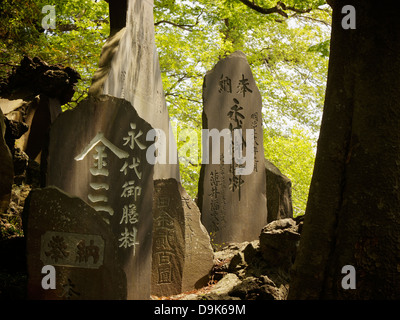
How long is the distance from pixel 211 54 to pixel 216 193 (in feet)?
23.6

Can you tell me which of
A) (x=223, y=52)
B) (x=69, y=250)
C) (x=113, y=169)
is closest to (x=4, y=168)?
(x=113, y=169)

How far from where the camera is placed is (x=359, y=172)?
344cm

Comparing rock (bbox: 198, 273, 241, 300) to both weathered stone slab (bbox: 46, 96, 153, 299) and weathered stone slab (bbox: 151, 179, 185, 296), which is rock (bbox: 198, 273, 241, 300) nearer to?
weathered stone slab (bbox: 151, 179, 185, 296)

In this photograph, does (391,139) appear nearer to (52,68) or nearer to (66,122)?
(66,122)

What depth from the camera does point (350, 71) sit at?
359 cm

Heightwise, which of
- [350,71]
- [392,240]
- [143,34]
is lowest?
[392,240]

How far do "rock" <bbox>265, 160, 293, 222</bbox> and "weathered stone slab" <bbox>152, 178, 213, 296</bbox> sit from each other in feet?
11.2

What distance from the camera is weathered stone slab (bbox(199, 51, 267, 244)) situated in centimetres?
788

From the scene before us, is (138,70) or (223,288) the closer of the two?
(223,288)

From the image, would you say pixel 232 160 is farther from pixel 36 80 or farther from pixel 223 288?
pixel 36 80

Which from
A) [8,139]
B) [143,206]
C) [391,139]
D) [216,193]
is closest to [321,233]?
[391,139]

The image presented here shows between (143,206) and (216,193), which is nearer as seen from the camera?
(143,206)

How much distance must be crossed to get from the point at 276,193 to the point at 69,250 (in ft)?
18.8

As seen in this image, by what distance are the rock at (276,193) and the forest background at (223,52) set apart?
11.2 ft
